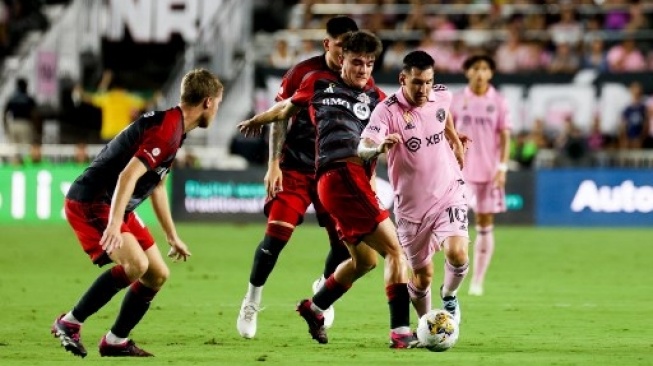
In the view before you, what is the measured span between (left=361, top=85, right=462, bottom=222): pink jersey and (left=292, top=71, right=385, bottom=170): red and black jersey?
347 millimetres

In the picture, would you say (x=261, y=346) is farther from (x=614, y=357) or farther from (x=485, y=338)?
(x=614, y=357)

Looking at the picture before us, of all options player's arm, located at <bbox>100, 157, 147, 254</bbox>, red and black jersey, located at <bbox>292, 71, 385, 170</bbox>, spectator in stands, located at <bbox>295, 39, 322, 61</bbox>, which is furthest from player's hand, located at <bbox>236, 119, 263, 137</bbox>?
spectator in stands, located at <bbox>295, 39, 322, 61</bbox>

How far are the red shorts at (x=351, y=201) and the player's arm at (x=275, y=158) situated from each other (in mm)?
1022

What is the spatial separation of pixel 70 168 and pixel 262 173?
11.0 feet

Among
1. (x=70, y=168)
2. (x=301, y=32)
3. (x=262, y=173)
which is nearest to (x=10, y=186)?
(x=70, y=168)

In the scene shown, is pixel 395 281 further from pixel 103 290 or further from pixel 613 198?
pixel 613 198

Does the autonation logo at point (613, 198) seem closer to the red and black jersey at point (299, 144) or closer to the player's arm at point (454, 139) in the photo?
the red and black jersey at point (299, 144)

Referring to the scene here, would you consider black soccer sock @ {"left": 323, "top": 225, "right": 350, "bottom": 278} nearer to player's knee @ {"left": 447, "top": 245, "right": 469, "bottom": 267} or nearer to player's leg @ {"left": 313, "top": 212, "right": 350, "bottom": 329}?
player's leg @ {"left": 313, "top": 212, "right": 350, "bottom": 329}

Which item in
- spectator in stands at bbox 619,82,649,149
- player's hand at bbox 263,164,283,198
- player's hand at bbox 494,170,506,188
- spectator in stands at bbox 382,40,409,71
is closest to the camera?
player's hand at bbox 263,164,283,198

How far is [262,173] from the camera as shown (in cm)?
2689

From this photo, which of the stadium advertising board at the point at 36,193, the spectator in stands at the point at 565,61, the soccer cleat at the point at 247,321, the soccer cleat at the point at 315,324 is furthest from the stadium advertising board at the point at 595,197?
the soccer cleat at the point at 315,324

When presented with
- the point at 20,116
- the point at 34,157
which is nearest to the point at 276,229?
the point at 34,157

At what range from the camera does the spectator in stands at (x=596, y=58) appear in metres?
28.1

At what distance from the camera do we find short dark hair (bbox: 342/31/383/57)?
1069 cm
